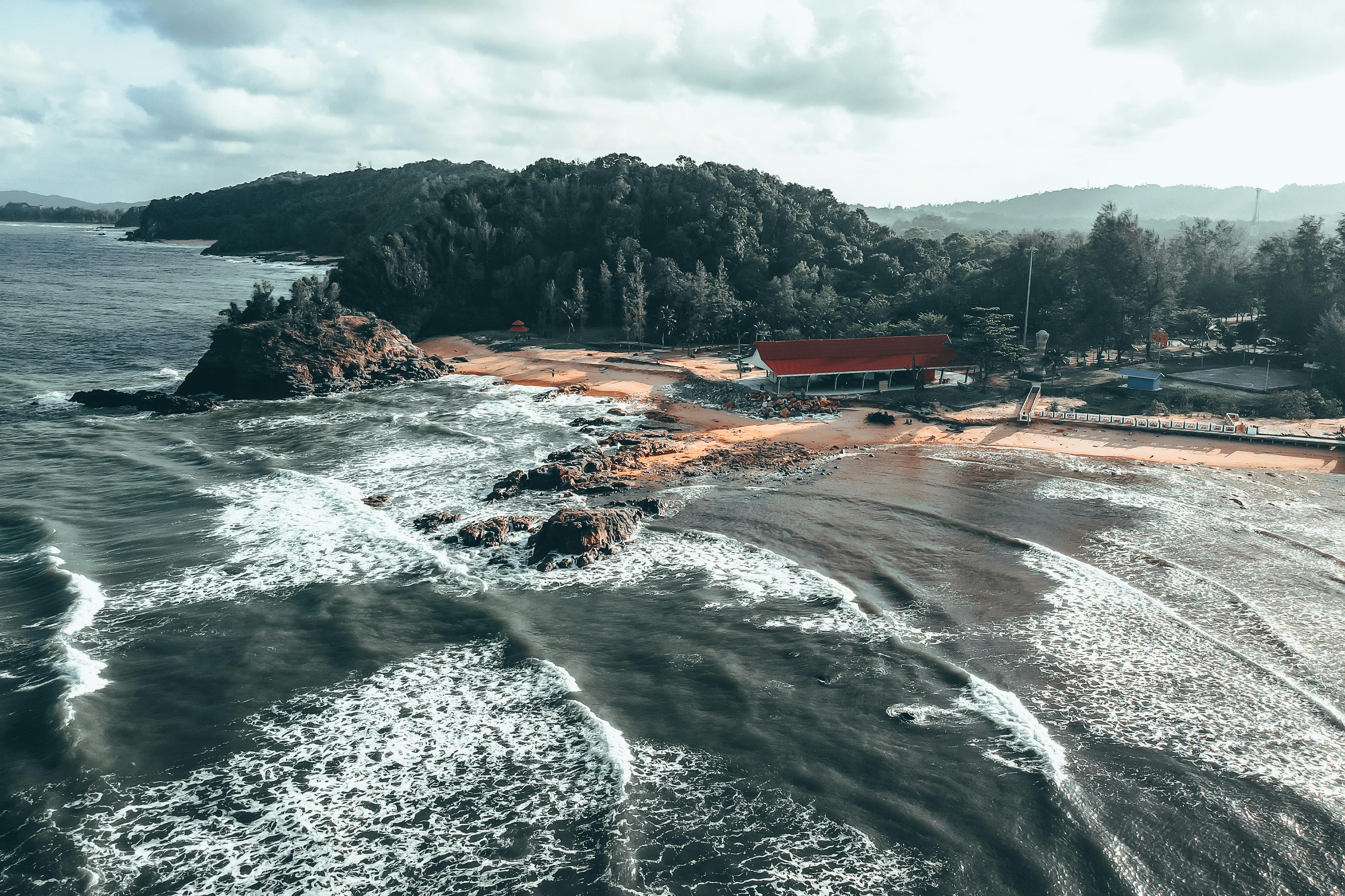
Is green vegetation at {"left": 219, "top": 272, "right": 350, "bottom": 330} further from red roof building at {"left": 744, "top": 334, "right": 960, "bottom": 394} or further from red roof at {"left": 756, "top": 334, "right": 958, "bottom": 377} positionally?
red roof building at {"left": 744, "top": 334, "right": 960, "bottom": 394}

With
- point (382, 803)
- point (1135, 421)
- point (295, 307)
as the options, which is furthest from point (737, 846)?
point (295, 307)

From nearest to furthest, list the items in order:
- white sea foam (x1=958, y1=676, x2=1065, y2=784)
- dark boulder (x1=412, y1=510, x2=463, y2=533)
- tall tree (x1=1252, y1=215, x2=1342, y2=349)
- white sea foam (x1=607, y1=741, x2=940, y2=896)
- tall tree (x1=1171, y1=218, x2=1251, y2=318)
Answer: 1. white sea foam (x1=607, y1=741, x2=940, y2=896)
2. white sea foam (x1=958, y1=676, x2=1065, y2=784)
3. dark boulder (x1=412, y1=510, x2=463, y2=533)
4. tall tree (x1=1252, y1=215, x2=1342, y2=349)
5. tall tree (x1=1171, y1=218, x2=1251, y2=318)

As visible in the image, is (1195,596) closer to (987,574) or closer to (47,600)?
(987,574)

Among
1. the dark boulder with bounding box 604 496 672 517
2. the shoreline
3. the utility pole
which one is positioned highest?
the utility pole

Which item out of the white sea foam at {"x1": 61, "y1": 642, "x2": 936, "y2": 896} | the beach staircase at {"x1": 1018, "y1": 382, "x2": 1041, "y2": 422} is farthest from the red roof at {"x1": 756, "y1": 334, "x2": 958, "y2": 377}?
the white sea foam at {"x1": 61, "y1": 642, "x2": 936, "y2": 896}

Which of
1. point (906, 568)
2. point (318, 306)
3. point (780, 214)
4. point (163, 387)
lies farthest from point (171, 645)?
point (780, 214)

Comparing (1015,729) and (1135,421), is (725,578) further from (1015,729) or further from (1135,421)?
(1135,421)
